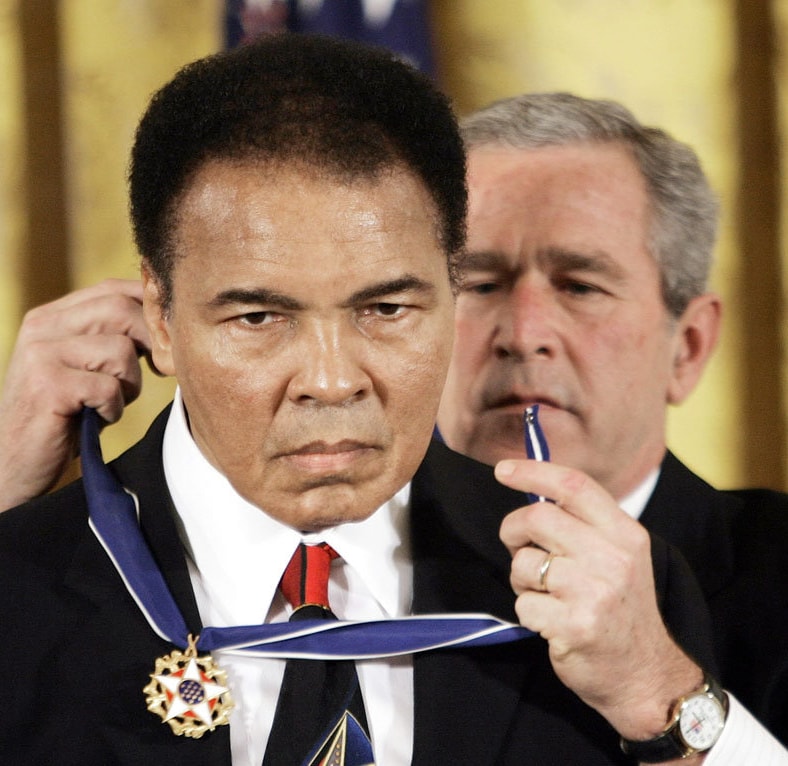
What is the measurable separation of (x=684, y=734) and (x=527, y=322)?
1.96 feet

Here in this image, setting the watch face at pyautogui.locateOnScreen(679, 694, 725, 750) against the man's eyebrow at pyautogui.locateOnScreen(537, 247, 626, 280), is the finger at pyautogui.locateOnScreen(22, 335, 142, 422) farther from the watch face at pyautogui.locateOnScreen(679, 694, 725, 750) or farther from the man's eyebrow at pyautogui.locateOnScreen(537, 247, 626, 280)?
the watch face at pyautogui.locateOnScreen(679, 694, 725, 750)

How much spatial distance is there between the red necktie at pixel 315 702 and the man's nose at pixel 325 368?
178 mm

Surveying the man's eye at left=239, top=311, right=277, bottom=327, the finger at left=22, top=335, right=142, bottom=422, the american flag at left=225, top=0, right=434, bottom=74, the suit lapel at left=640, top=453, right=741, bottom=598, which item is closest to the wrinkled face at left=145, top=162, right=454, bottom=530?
the man's eye at left=239, top=311, right=277, bottom=327

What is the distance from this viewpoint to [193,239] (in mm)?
1033

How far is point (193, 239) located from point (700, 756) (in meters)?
0.61

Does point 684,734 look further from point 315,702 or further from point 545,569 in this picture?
point 315,702

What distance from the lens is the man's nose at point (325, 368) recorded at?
1.01 m

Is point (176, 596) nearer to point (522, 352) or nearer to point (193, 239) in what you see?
point (193, 239)

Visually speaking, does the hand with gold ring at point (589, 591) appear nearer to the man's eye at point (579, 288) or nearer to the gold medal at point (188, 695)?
the gold medal at point (188, 695)

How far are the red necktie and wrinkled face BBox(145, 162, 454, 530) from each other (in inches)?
2.6

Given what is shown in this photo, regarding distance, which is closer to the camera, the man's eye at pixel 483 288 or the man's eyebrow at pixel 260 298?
the man's eyebrow at pixel 260 298

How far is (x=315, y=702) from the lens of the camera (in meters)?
1.08

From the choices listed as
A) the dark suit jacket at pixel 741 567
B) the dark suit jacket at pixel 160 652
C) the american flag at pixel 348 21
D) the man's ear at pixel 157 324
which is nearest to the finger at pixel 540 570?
the dark suit jacket at pixel 160 652

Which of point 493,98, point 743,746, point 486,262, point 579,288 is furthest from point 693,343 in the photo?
point 743,746
